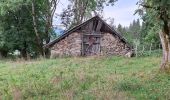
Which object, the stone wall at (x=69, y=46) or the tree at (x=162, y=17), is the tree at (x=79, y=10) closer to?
the stone wall at (x=69, y=46)

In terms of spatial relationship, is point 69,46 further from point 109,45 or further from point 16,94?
point 16,94

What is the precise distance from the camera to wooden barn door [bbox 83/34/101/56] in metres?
32.8

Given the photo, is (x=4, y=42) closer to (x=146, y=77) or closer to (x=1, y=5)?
(x=1, y=5)

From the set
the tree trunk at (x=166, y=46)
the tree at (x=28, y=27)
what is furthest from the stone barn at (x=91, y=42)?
the tree trunk at (x=166, y=46)

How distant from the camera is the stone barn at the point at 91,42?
3234 centimetres

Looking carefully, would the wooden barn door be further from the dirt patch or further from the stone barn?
the dirt patch

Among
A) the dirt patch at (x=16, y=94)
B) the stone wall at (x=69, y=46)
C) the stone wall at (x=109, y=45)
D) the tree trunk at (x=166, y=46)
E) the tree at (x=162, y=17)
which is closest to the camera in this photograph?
the dirt patch at (x=16, y=94)

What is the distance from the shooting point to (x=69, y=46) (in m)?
32.4

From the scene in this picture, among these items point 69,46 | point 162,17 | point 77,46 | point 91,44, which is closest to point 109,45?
point 91,44

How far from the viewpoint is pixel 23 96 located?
11.6m

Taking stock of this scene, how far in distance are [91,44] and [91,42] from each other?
0.65ft

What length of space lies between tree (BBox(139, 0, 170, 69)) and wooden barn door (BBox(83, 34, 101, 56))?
15.9 m

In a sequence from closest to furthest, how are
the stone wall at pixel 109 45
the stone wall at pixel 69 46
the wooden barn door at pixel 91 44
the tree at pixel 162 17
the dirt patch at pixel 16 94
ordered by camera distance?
the dirt patch at pixel 16 94
the tree at pixel 162 17
the stone wall at pixel 69 46
the stone wall at pixel 109 45
the wooden barn door at pixel 91 44

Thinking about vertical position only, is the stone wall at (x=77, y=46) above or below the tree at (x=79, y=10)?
below
